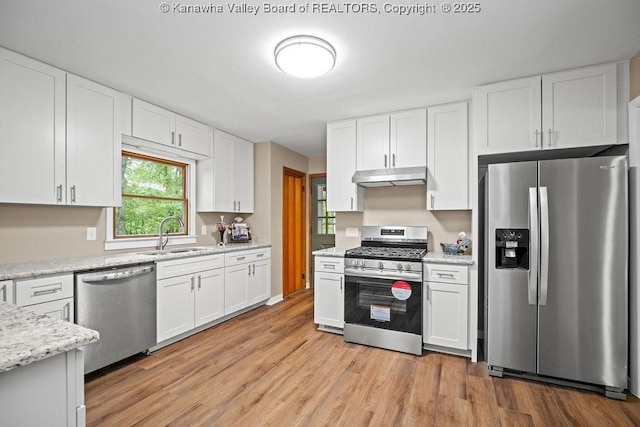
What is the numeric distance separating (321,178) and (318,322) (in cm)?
287

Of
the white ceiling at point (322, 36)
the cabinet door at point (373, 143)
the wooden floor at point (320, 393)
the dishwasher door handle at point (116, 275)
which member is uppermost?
the white ceiling at point (322, 36)

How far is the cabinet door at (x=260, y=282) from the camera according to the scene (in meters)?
4.03

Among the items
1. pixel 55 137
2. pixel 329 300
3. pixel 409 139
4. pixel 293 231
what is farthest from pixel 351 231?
pixel 55 137

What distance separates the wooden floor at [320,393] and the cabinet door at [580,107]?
189 cm

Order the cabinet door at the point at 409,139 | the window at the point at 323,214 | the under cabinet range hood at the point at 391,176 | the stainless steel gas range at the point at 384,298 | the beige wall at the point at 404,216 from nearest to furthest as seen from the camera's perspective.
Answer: the stainless steel gas range at the point at 384,298 → the under cabinet range hood at the point at 391,176 → the cabinet door at the point at 409,139 → the beige wall at the point at 404,216 → the window at the point at 323,214

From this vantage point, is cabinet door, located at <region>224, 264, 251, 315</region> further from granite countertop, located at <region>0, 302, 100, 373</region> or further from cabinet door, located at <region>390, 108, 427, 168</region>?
granite countertop, located at <region>0, 302, 100, 373</region>

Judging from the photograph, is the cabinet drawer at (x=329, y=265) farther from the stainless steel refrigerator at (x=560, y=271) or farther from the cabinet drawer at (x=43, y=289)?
the cabinet drawer at (x=43, y=289)

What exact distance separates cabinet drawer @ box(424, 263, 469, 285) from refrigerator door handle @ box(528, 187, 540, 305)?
19.9 inches

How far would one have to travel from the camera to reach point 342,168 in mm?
3609

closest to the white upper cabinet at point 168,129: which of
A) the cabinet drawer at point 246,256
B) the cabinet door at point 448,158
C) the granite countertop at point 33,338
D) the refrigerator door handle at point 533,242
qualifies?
the cabinet drawer at point 246,256

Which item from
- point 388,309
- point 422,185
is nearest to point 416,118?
point 422,185

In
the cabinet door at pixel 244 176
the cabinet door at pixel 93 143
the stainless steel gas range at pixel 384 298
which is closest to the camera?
the cabinet door at pixel 93 143

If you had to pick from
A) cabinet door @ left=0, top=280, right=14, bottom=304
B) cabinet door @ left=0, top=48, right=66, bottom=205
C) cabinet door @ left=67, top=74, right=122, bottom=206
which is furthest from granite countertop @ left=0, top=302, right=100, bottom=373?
cabinet door @ left=67, top=74, right=122, bottom=206

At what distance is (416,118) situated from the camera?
324 centimetres
